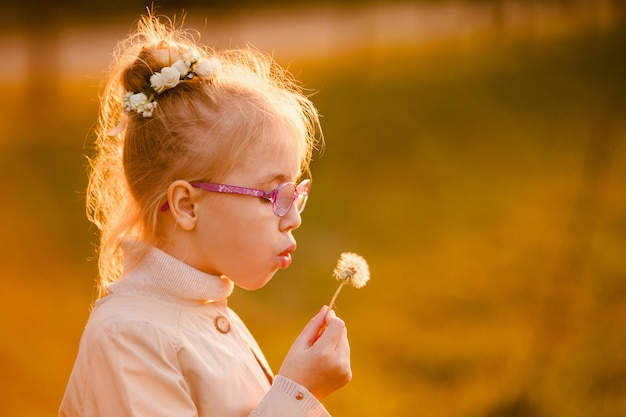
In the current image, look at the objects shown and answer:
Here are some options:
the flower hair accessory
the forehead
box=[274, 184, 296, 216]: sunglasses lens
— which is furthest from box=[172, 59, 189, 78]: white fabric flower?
box=[274, 184, 296, 216]: sunglasses lens

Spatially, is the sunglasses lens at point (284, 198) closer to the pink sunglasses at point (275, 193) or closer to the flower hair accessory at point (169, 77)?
the pink sunglasses at point (275, 193)

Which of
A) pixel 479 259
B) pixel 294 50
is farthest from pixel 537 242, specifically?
pixel 294 50

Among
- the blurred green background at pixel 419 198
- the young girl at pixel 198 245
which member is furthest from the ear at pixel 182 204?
the blurred green background at pixel 419 198

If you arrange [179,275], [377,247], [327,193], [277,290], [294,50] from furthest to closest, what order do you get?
[294,50], [327,193], [377,247], [277,290], [179,275]

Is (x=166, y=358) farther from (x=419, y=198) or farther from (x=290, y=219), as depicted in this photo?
(x=419, y=198)

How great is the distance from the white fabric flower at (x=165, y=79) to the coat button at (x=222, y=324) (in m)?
0.47

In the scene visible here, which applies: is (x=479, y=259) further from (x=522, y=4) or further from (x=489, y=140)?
(x=522, y=4)

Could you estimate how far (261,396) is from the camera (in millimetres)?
1612

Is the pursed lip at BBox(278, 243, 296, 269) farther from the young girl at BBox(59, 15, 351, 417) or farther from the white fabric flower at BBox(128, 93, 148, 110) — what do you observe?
the white fabric flower at BBox(128, 93, 148, 110)

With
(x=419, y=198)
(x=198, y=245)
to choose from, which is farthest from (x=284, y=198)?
(x=419, y=198)

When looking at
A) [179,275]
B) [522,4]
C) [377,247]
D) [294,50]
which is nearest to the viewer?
[179,275]

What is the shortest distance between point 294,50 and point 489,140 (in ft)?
6.44

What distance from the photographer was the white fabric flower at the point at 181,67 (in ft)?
5.30

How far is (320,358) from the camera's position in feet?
5.05
